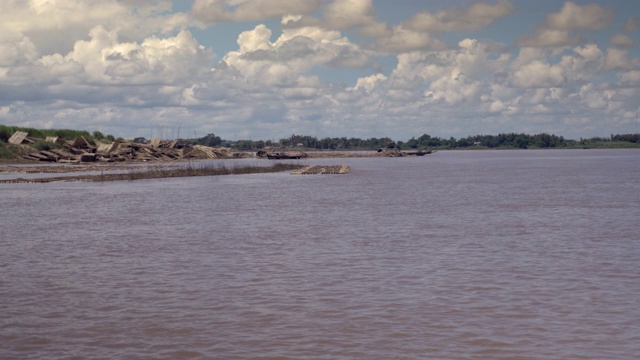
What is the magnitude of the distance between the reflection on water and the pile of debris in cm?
6136

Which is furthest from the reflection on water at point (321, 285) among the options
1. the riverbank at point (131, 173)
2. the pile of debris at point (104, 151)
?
the pile of debris at point (104, 151)

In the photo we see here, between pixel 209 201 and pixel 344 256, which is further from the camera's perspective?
pixel 209 201

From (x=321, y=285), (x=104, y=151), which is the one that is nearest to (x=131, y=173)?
(x=104, y=151)

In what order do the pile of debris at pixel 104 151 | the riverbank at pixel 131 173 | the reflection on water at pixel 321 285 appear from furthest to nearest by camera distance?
the pile of debris at pixel 104 151, the riverbank at pixel 131 173, the reflection on water at pixel 321 285

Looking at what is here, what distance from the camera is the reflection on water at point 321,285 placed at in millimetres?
11273

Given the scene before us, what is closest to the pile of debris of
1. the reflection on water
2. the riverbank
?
the riverbank

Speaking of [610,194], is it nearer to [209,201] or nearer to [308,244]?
[209,201]

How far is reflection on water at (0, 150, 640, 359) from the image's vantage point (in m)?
11.3

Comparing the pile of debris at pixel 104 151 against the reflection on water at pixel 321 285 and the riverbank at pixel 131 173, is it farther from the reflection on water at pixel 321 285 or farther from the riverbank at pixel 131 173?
the reflection on water at pixel 321 285

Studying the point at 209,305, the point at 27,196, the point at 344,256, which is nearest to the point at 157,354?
the point at 209,305

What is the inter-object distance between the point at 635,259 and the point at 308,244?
9.67 m

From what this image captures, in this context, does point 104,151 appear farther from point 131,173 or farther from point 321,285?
point 321,285

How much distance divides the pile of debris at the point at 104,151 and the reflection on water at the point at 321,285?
6136 centimetres

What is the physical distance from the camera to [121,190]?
164 feet
